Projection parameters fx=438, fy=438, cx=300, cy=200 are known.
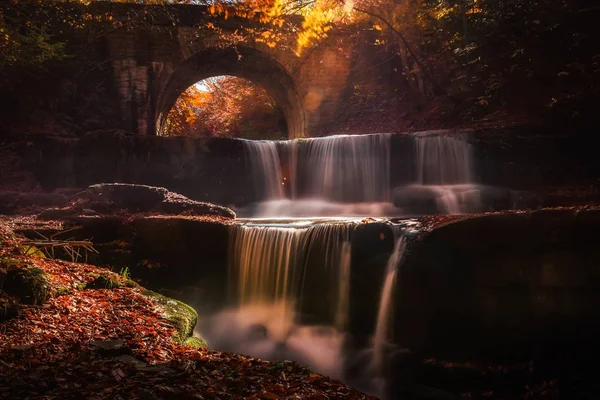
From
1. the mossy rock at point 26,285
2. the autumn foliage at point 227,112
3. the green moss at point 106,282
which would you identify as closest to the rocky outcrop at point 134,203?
the green moss at point 106,282

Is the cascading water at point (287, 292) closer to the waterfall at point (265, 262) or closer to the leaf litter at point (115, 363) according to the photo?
the waterfall at point (265, 262)

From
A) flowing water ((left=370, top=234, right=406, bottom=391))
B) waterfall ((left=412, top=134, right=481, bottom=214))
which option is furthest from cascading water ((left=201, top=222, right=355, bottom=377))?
waterfall ((left=412, top=134, right=481, bottom=214))

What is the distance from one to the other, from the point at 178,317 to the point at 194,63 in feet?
46.8

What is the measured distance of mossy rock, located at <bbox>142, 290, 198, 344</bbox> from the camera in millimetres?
4601

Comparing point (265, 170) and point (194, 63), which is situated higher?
point (194, 63)

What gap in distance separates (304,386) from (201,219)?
17.8ft

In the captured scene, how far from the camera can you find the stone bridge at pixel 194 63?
1622 centimetres

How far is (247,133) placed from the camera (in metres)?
25.2

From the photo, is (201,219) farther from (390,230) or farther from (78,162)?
(78,162)

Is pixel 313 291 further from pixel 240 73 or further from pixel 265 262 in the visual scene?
pixel 240 73

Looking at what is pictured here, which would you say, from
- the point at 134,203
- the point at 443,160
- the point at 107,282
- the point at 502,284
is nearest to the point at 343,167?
the point at 443,160

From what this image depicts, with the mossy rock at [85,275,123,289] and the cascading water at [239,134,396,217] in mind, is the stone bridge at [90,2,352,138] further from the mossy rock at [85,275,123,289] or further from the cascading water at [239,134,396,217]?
the mossy rock at [85,275,123,289]

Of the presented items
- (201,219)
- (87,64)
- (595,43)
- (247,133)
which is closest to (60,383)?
(201,219)

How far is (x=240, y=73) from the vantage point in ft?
62.8
